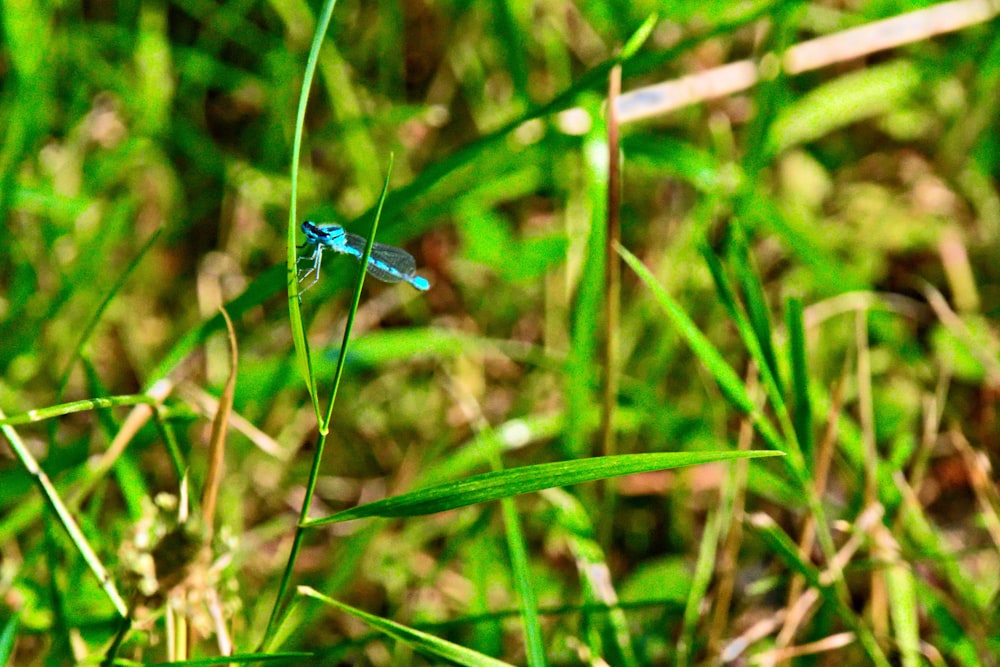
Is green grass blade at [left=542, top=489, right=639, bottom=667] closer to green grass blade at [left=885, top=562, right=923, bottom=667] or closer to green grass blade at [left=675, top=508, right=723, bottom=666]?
green grass blade at [left=675, top=508, right=723, bottom=666]

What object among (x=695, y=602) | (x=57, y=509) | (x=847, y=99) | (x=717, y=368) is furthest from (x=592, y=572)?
(x=847, y=99)

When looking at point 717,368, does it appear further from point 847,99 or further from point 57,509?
point 847,99

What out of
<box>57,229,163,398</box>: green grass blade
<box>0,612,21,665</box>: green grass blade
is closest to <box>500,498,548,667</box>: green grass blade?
<box>57,229,163,398</box>: green grass blade

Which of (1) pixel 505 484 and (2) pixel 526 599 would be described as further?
(2) pixel 526 599

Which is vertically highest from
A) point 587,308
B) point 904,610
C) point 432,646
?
point 587,308

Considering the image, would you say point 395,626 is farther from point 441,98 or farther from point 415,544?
point 441,98

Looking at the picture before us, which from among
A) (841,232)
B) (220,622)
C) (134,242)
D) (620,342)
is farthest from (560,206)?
A: (220,622)

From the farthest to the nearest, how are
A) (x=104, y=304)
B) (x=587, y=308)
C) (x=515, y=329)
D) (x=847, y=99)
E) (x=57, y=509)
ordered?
1. (x=847, y=99)
2. (x=515, y=329)
3. (x=587, y=308)
4. (x=104, y=304)
5. (x=57, y=509)

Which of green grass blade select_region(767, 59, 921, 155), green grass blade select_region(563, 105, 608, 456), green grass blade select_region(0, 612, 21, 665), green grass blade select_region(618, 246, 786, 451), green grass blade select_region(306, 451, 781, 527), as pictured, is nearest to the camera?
green grass blade select_region(306, 451, 781, 527)

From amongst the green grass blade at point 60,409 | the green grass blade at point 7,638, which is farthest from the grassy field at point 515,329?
the green grass blade at point 60,409
